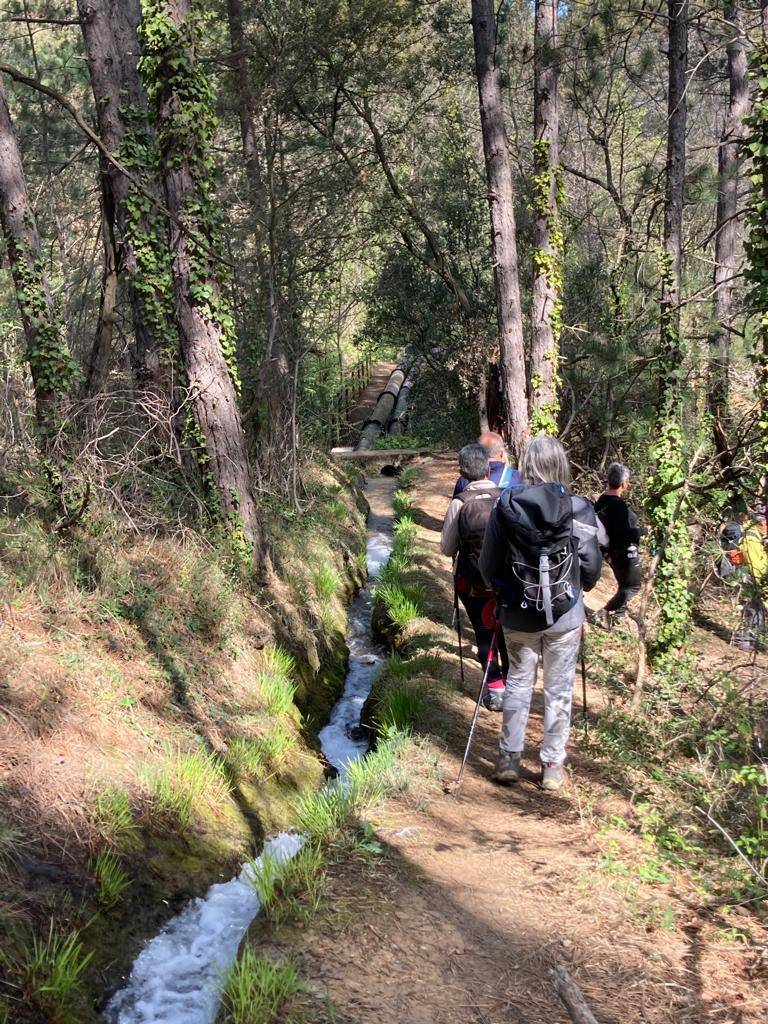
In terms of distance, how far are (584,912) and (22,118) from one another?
22.8 m

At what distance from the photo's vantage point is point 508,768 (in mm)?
5344

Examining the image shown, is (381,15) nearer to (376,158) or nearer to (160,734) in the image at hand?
(376,158)

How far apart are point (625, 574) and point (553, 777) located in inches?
142

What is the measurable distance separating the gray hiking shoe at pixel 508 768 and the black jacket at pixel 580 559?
3.02ft

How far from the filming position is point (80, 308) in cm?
912

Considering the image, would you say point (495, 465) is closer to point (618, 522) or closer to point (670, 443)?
point (618, 522)

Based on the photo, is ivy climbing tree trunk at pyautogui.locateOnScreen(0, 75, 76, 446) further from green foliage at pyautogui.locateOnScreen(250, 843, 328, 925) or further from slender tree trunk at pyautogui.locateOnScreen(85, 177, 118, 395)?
green foliage at pyautogui.locateOnScreen(250, 843, 328, 925)

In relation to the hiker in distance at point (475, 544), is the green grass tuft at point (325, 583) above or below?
below

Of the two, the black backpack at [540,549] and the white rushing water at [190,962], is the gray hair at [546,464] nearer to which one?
the black backpack at [540,549]

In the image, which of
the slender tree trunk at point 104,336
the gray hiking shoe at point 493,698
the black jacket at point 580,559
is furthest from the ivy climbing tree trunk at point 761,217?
the slender tree trunk at point 104,336

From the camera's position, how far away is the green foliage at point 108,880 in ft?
14.0

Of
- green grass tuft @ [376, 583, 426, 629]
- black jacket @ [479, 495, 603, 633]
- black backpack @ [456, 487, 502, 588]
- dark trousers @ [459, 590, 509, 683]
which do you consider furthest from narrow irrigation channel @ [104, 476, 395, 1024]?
green grass tuft @ [376, 583, 426, 629]

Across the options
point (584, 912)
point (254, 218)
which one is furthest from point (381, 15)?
point (584, 912)

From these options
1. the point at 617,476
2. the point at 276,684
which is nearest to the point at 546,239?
the point at 617,476
